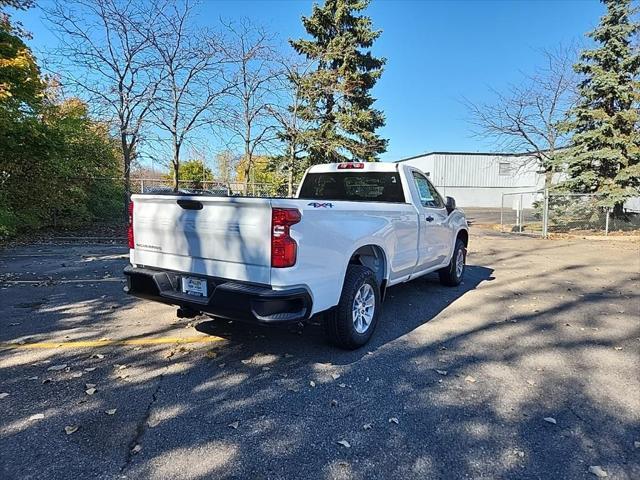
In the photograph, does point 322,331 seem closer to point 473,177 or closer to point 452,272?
point 452,272

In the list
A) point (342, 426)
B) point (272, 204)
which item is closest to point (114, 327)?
point (272, 204)

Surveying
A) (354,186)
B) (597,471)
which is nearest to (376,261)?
(354,186)

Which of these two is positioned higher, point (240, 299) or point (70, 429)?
point (240, 299)

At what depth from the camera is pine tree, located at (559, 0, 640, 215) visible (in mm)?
15570

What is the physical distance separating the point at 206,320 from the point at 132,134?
10.0 meters

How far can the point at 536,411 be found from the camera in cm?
310

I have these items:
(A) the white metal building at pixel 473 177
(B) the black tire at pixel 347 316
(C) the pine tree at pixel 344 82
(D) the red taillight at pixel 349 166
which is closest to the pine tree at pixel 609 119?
(C) the pine tree at pixel 344 82

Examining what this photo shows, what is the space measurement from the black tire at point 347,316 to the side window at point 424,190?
2034mm

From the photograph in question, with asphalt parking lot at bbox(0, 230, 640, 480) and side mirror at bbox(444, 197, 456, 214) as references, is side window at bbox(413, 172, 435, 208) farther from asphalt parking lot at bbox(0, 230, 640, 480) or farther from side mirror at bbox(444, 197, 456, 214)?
asphalt parking lot at bbox(0, 230, 640, 480)

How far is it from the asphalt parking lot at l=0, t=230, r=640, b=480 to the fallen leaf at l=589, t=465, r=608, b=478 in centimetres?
3

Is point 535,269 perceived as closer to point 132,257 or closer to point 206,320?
point 206,320

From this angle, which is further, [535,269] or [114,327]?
[535,269]

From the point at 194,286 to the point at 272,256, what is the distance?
91 centimetres

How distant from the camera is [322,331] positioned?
471 centimetres
